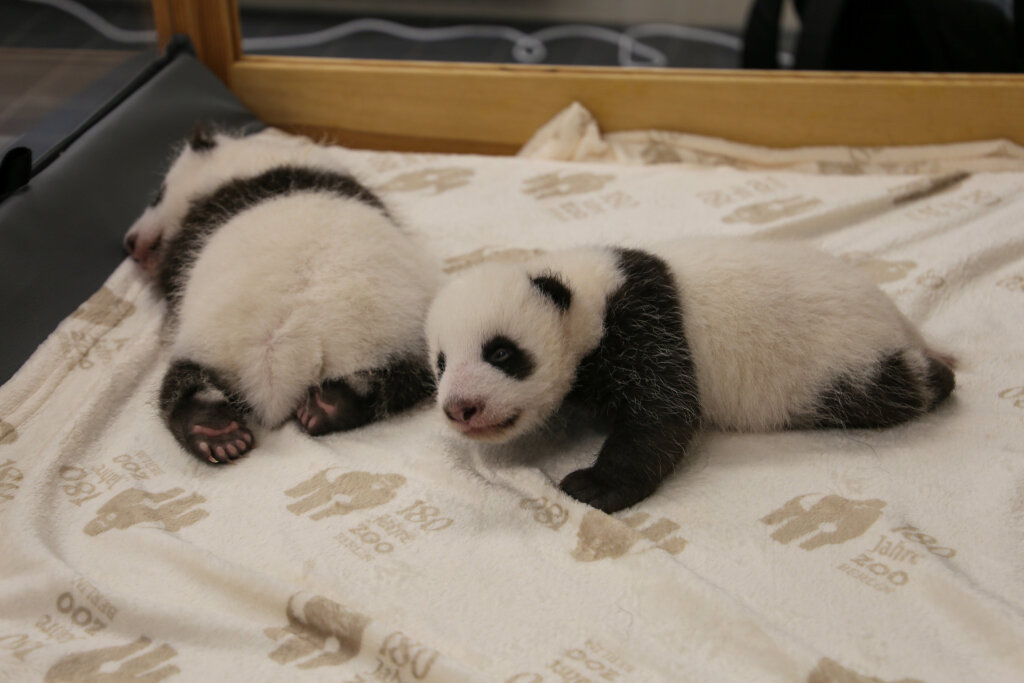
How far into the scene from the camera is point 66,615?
1.63 m

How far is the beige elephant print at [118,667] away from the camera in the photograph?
149 centimetres

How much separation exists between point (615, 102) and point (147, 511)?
2.18 m

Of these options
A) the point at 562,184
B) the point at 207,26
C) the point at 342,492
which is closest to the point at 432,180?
the point at 562,184

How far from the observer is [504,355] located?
1.85 m

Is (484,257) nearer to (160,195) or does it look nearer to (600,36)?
(160,195)

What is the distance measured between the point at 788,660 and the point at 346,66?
8.65ft

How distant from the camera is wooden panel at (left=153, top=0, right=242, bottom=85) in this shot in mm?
3396

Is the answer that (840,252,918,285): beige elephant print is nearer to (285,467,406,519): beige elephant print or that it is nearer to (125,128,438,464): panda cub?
(125,128,438,464): panda cub

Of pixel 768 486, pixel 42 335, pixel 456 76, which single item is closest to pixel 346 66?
pixel 456 76

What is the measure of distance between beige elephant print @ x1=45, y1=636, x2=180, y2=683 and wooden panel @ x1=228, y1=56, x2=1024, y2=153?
7.59 ft

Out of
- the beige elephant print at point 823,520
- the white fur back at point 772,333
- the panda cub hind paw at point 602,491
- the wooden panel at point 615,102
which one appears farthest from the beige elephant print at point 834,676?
the wooden panel at point 615,102

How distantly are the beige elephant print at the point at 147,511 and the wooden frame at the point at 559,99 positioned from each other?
6.22ft

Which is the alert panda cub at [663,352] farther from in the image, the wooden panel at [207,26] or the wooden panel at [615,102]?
the wooden panel at [207,26]

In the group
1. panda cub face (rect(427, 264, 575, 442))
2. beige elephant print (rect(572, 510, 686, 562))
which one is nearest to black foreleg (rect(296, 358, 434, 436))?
panda cub face (rect(427, 264, 575, 442))
